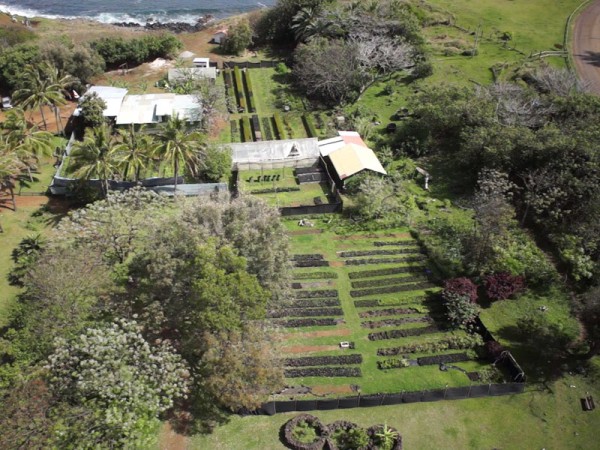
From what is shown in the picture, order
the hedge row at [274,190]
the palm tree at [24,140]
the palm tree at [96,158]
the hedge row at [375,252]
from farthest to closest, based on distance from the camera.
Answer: the hedge row at [274,190] → the palm tree at [24,140] → the hedge row at [375,252] → the palm tree at [96,158]

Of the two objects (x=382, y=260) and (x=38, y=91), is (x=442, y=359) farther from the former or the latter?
(x=38, y=91)

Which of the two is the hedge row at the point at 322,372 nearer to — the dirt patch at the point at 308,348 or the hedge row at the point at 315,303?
the dirt patch at the point at 308,348

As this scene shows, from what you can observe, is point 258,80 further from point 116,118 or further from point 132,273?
point 132,273

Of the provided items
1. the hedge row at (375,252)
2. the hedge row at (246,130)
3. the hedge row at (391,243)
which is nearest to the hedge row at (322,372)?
the hedge row at (375,252)

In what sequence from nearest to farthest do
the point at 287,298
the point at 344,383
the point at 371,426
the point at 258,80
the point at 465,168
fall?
the point at 371,426, the point at 344,383, the point at 287,298, the point at 465,168, the point at 258,80

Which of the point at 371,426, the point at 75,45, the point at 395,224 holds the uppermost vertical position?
the point at 75,45

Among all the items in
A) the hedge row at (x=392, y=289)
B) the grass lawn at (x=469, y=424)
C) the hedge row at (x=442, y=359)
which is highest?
the hedge row at (x=392, y=289)

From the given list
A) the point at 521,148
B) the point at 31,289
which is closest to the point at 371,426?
the point at 31,289
